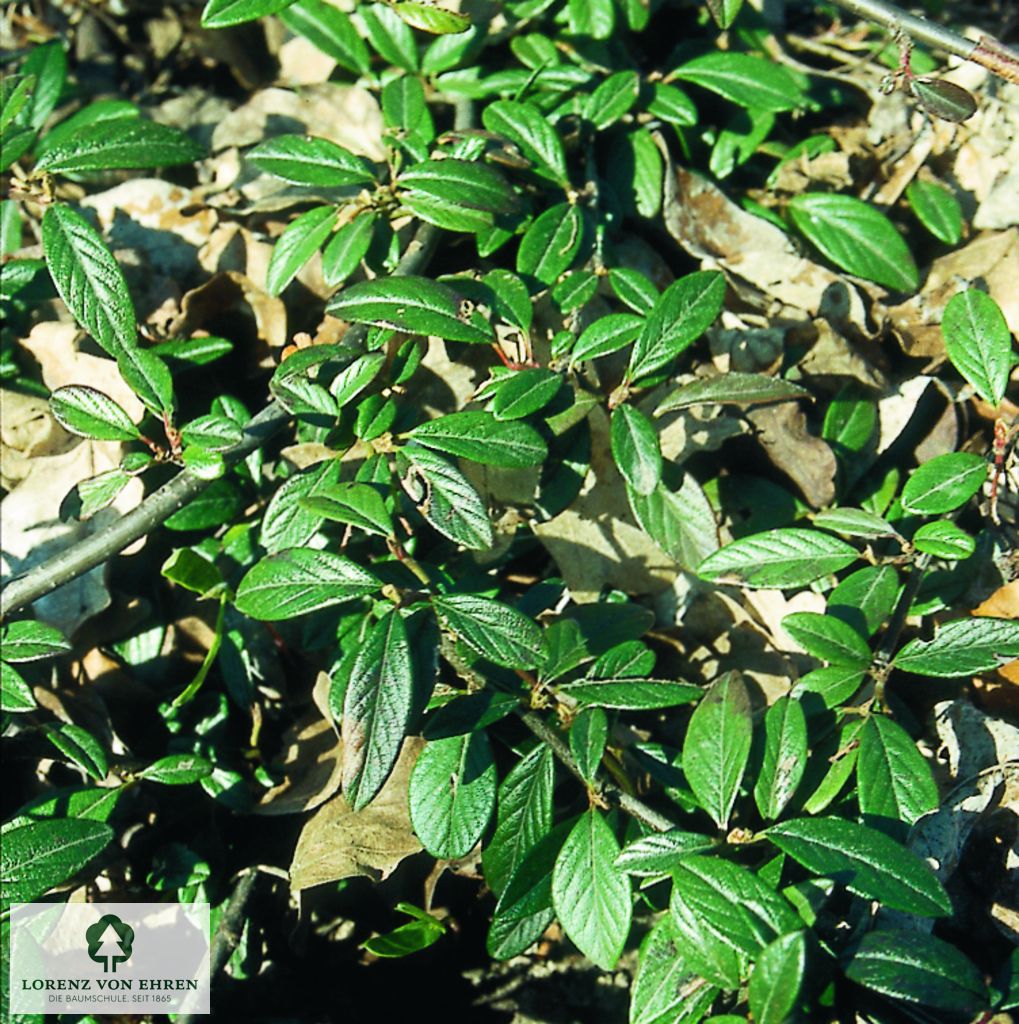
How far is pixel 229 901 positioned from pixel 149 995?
0.65ft

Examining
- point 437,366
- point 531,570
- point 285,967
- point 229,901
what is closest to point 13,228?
point 437,366

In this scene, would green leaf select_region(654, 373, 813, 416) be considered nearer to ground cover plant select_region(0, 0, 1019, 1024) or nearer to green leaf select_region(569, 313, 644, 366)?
ground cover plant select_region(0, 0, 1019, 1024)

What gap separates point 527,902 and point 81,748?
812 mm

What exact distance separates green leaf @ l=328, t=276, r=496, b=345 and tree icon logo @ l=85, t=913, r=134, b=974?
1153 millimetres

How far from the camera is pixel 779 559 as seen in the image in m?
1.80

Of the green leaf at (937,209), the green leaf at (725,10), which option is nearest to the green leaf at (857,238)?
the green leaf at (937,209)

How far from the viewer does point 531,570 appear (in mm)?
2139

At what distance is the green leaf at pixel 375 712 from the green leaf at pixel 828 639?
63 centimetres

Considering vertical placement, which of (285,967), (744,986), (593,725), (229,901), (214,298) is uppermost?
(214,298)

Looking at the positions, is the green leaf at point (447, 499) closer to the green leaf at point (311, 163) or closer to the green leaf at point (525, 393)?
the green leaf at point (525, 393)

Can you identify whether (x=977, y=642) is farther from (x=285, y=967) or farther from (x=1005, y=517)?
(x=285, y=967)

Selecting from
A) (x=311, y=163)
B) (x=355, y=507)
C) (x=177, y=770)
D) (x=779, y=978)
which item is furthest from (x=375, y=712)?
(x=311, y=163)

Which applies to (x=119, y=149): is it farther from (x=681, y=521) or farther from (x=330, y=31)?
(x=681, y=521)

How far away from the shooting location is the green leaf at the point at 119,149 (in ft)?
6.51
